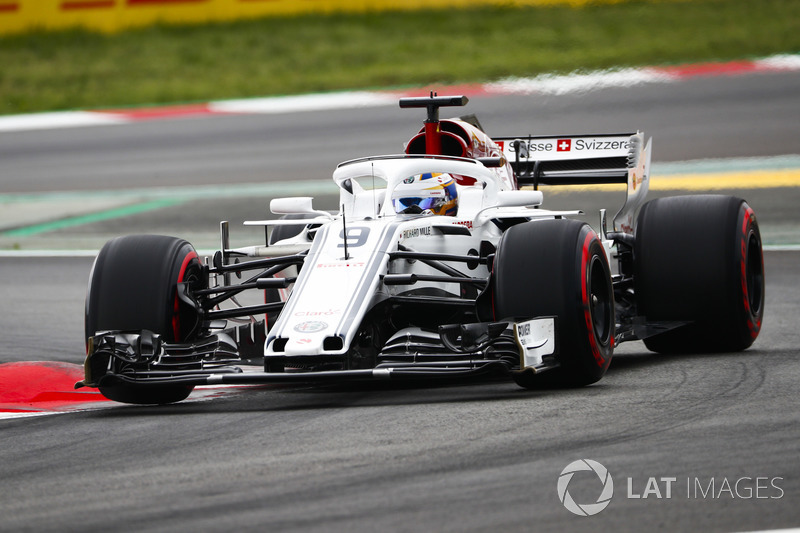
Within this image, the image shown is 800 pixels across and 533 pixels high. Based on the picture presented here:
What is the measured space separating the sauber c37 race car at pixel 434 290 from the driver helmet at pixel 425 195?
0.03 ft

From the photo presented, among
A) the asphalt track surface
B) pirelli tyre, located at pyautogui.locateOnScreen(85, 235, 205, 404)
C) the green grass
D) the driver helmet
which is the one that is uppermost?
the green grass

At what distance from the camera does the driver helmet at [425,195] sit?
8.55 metres

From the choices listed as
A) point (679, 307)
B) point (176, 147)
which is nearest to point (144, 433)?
point (679, 307)

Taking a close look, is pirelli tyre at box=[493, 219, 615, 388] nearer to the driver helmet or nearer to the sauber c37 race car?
the sauber c37 race car

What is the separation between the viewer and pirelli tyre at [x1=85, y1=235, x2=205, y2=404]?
7555mm

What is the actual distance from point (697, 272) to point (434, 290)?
83.4 inches

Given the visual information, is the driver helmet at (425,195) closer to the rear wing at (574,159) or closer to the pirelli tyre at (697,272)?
the pirelli tyre at (697,272)

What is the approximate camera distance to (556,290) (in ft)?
23.0

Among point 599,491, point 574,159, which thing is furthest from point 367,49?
point 599,491

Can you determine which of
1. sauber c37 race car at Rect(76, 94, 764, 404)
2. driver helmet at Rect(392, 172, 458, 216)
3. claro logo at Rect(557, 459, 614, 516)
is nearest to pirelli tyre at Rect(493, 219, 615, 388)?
sauber c37 race car at Rect(76, 94, 764, 404)

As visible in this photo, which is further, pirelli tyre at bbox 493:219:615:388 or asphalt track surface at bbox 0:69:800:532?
pirelli tyre at bbox 493:219:615:388

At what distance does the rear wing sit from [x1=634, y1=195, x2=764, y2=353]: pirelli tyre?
3.79 feet

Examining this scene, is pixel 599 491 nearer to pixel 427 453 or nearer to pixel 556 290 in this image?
pixel 427 453

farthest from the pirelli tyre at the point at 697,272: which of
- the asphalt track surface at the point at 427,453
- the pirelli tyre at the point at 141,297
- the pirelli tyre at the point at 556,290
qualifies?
the pirelli tyre at the point at 141,297
